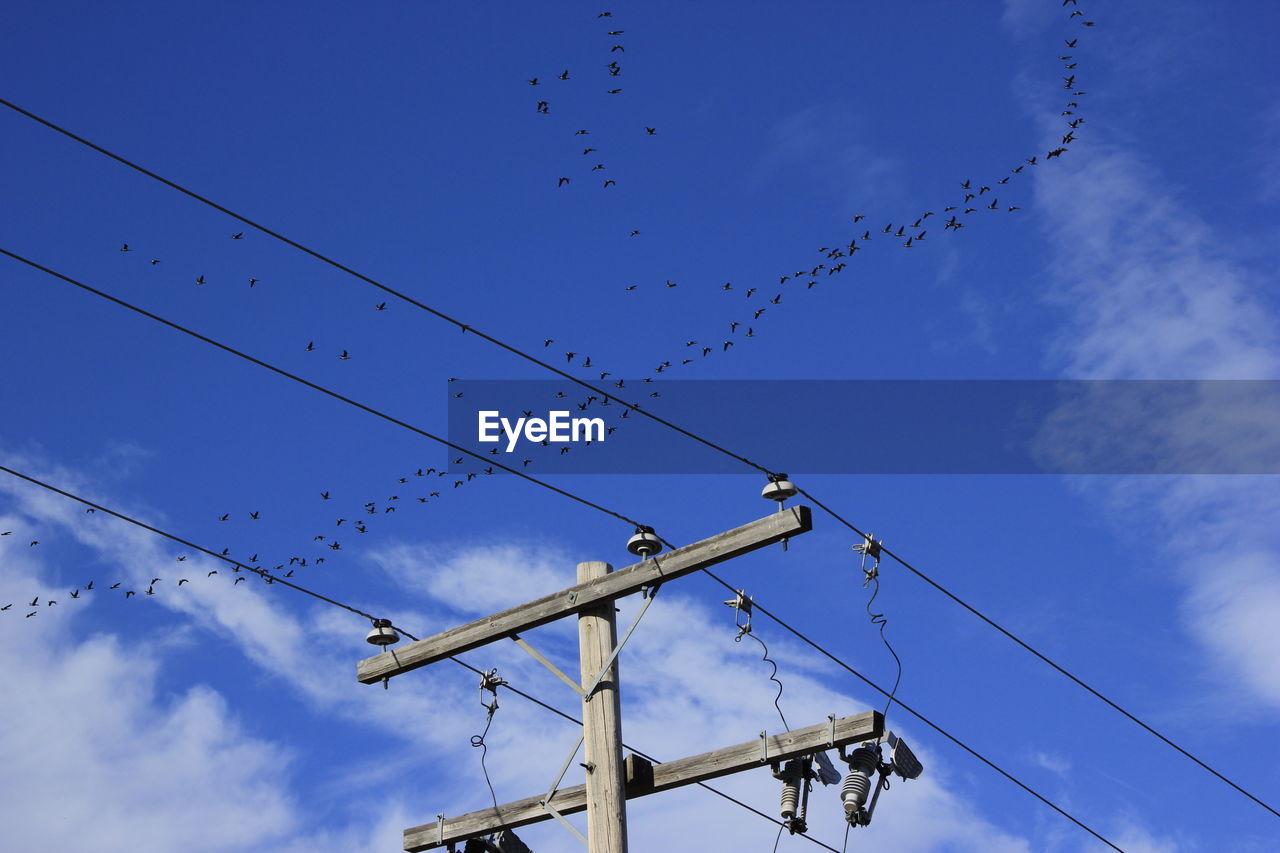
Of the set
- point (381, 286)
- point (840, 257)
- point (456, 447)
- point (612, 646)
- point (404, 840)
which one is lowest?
point (404, 840)

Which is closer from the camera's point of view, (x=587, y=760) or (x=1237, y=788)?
(x=587, y=760)

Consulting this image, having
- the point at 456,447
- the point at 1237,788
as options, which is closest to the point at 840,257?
the point at 1237,788

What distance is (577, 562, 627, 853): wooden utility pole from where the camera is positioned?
990 cm

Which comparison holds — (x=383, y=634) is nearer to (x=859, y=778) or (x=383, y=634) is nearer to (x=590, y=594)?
(x=590, y=594)

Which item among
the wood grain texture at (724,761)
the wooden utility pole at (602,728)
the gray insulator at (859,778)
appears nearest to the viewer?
the wooden utility pole at (602,728)

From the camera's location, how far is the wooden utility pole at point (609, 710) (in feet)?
32.7

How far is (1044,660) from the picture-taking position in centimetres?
1348

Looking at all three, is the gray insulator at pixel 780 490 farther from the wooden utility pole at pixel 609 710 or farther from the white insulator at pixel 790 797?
the white insulator at pixel 790 797

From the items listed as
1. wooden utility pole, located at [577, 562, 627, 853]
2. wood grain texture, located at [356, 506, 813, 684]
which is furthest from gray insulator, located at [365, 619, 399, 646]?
wooden utility pole, located at [577, 562, 627, 853]

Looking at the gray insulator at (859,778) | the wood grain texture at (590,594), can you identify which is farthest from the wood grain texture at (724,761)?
the wood grain texture at (590,594)

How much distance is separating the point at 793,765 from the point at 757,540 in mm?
1986

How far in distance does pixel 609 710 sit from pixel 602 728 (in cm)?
12

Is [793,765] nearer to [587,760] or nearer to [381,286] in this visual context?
[587,760]

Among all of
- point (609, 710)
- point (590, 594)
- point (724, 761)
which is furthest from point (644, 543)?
point (724, 761)
